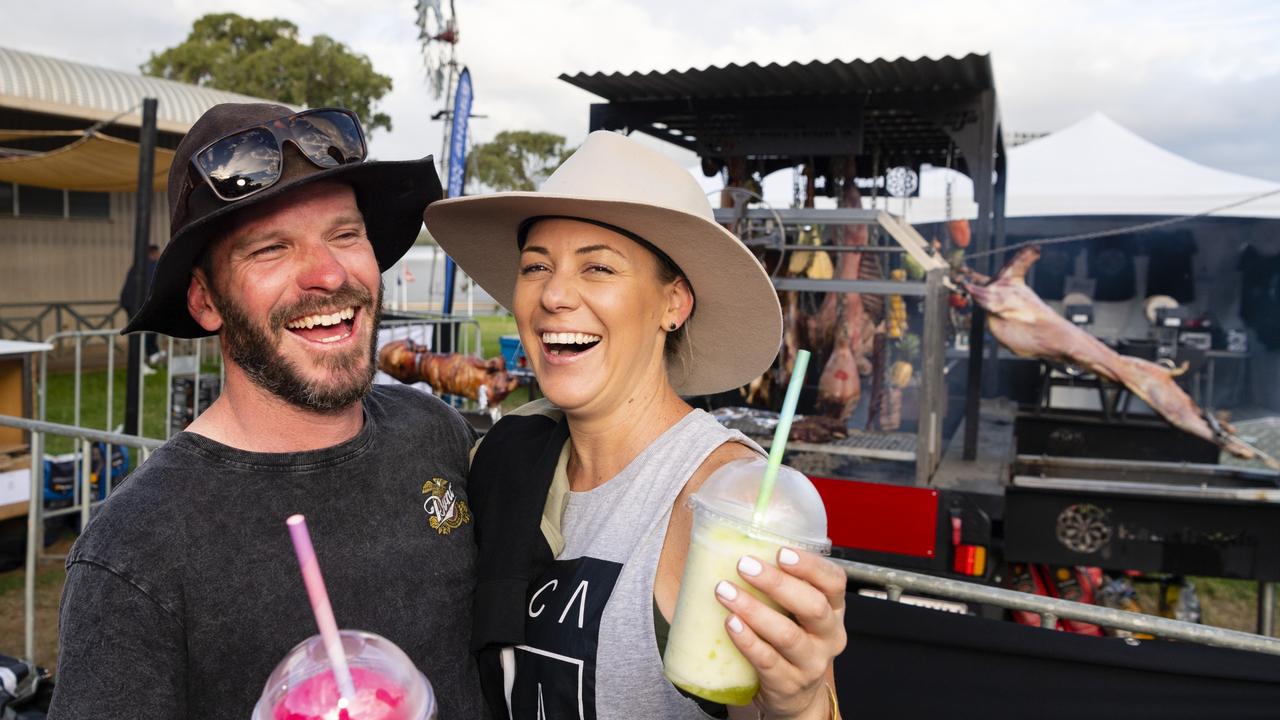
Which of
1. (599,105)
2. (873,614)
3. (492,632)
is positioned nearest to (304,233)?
(492,632)

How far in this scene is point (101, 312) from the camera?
17.1 meters

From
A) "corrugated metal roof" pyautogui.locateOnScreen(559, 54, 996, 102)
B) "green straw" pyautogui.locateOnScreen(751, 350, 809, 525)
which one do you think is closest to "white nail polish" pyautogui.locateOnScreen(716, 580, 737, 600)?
"green straw" pyautogui.locateOnScreen(751, 350, 809, 525)

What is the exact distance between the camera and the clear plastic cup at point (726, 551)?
1268 millimetres

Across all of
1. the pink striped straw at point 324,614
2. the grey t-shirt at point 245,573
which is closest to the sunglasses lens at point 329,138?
the grey t-shirt at point 245,573

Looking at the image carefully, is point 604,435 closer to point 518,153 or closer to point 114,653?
point 114,653

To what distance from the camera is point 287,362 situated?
1808mm

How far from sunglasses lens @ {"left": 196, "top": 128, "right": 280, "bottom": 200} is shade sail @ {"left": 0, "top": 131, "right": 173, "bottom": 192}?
9643mm

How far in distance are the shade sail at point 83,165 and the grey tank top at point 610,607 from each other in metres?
10.2

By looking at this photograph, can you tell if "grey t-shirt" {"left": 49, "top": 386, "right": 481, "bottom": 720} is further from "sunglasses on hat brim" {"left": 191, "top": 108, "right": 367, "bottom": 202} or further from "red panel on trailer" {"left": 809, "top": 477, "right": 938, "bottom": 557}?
"red panel on trailer" {"left": 809, "top": 477, "right": 938, "bottom": 557}

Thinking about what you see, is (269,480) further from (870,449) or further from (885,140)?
(885,140)

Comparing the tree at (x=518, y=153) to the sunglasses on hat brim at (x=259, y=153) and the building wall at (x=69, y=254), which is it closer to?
the building wall at (x=69, y=254)

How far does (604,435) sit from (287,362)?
28.2 inches

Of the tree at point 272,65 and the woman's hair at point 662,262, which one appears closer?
the woman's hair at point 662,262

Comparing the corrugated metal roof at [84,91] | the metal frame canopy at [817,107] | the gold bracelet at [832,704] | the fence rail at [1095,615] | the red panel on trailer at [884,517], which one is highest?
the corrugated metal roof at [84,91]
